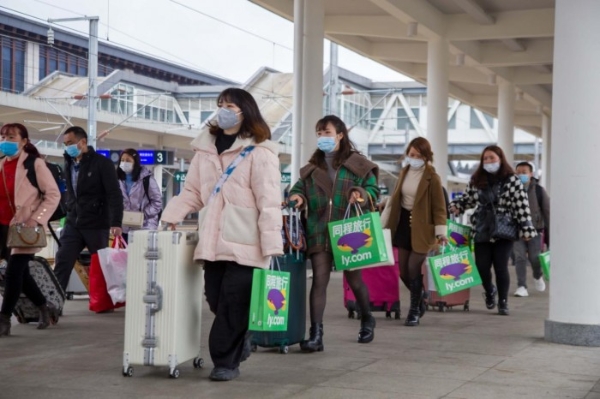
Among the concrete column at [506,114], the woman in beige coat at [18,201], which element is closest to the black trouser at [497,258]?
the woman in beige coat at [18,201]

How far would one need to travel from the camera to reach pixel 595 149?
843 cm

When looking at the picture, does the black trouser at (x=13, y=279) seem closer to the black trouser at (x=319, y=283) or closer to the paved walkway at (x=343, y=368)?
the paved walkway at (x=343, y=368)

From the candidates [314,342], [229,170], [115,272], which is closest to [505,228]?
[314,342]

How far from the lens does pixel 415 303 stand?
10.1 m

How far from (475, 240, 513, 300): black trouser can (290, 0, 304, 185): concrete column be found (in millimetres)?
8571

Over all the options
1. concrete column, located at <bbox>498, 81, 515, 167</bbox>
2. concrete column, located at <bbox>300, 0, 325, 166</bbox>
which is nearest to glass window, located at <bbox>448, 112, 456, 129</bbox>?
concrete column, located at <bbox>498, 81, 515, 167</bbox>

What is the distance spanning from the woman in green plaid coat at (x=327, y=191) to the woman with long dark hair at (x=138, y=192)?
418cm

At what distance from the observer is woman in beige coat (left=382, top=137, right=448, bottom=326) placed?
992 cm

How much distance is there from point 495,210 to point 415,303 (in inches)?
66.4

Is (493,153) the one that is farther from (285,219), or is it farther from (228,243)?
(228,243)

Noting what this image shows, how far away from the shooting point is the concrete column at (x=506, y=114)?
33.5 meters

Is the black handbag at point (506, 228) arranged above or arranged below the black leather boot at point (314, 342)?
above

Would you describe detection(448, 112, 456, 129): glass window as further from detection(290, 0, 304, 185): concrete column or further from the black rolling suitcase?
the black rolling suitcase

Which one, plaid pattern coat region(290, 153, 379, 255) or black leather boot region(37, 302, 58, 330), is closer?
plaid pattern coat region(290, 153, 379, 255)
